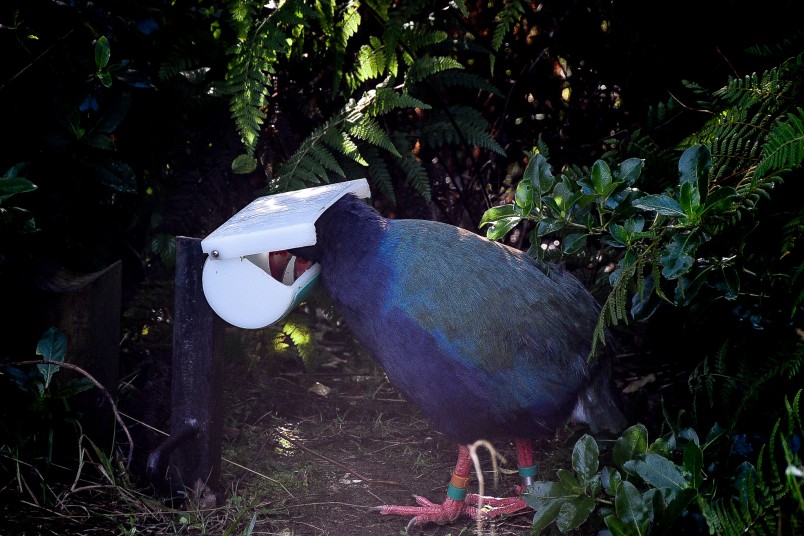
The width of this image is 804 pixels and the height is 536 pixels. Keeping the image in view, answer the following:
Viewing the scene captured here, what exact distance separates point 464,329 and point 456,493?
0.62m

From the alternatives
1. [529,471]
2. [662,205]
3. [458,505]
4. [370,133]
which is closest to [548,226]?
[662,205]

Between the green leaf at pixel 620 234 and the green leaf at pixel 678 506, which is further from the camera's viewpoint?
the green leaf at pixel 620 234

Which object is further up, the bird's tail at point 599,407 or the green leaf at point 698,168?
the green leaf at point 698,168

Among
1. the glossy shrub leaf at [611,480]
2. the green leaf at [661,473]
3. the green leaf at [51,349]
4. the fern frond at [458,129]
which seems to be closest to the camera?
the green leaf at [661,473]

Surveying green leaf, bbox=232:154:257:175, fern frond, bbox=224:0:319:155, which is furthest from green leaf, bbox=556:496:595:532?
green leaf, bbox=232:154:257:175

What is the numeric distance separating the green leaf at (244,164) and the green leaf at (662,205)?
5.96ft

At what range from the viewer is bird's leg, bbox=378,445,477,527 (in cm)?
275

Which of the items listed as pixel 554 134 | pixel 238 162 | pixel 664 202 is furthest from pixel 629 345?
pixel 238 162

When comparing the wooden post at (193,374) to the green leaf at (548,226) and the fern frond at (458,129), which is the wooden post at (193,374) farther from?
the fern frond at (458,129)

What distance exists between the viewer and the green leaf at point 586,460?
2.19 metres

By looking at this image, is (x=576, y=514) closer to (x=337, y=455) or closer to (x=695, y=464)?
(x=695, y=464)

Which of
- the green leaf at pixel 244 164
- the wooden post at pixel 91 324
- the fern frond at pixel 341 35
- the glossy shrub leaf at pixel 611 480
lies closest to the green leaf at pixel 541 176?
the glossy shrub leaf at pixel 611 480

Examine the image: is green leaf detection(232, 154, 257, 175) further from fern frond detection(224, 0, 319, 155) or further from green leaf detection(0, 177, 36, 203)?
green leaf detection(0, 177, 36, 203)

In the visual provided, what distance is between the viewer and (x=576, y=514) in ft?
7.06
